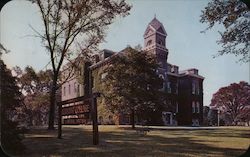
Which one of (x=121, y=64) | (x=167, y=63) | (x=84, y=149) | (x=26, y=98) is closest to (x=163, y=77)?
(x=167, y=63)

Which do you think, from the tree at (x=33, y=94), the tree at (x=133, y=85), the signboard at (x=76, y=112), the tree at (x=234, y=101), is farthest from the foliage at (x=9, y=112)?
the tree at (x=234, y=101)

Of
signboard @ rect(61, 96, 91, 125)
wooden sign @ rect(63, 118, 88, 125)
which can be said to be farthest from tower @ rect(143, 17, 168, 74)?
wooden sign @ rect(63, 118, 88, 125)

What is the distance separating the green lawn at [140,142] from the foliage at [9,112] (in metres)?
0.14

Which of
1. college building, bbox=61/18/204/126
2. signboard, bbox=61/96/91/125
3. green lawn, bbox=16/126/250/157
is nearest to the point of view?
green lawn, bbox=16/126/250/157

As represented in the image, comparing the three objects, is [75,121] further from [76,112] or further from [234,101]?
[234,101]

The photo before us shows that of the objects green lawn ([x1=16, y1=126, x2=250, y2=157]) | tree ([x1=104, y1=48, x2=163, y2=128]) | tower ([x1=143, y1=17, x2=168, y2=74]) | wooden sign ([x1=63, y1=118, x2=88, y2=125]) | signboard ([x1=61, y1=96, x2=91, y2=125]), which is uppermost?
tower ([x1=143, y1=17, x2=168, y2=74])

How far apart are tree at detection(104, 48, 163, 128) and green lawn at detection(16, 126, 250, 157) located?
258 mm

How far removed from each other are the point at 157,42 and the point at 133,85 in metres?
0.62

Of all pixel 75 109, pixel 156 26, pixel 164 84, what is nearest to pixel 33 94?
pixel 75 109

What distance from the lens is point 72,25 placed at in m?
6.14

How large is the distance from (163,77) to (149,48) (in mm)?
411

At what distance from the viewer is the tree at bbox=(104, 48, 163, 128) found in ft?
19.5

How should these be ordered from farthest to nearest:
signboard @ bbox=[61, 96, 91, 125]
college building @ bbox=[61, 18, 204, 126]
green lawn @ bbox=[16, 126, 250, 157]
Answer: signboard @ bbox=[61, 96, 91, 125] < college building @ bbox=[61, 18, 204, 126] < green lawn @ bbox=[16, 126, 250, 157]

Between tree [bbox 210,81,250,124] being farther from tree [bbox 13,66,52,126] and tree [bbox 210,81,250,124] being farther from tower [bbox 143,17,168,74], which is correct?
tree [bbox 13,66,52,126]
